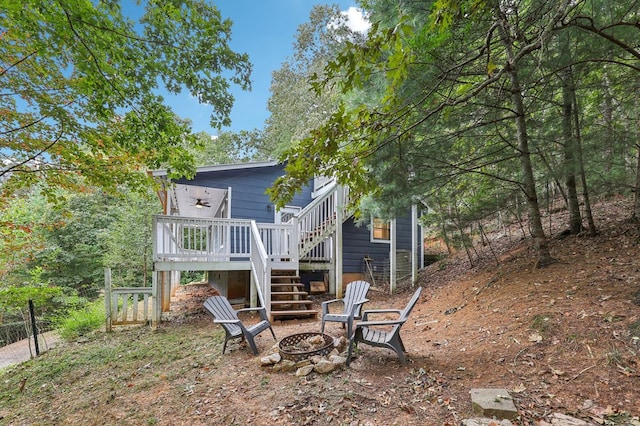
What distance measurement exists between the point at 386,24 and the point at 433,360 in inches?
197

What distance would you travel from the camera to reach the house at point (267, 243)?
682 centimetres

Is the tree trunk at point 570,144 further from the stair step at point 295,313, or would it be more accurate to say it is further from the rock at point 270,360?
the stair step at point 295,313

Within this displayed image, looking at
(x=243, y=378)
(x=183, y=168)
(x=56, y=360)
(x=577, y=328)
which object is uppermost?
(x=183, y=168)

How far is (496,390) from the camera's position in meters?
2.61

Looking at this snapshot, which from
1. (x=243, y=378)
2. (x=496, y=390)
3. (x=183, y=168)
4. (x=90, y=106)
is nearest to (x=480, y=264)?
(x=496, y=390)

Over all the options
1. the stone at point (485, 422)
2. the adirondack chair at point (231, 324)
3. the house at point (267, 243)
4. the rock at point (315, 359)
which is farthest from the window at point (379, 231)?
the stone at point (485, 422)

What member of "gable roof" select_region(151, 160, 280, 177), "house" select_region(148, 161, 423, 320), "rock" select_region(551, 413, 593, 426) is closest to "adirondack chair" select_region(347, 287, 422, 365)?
"rock" select_region(551, 413, 593, 426)

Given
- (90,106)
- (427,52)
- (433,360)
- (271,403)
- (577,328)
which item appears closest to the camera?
(271,403)

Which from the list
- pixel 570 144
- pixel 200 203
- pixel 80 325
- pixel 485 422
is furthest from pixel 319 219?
pixel 485 422

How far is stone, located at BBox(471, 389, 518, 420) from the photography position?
232 centimetres

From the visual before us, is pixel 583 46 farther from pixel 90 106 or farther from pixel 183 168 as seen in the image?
pixel 90 106

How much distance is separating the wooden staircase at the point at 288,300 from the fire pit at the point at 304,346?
203cm

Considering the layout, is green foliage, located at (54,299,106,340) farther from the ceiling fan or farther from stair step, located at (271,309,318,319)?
stair step, located at (271,309,318,319)

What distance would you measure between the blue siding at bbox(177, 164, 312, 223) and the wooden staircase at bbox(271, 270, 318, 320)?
9.34 feet
